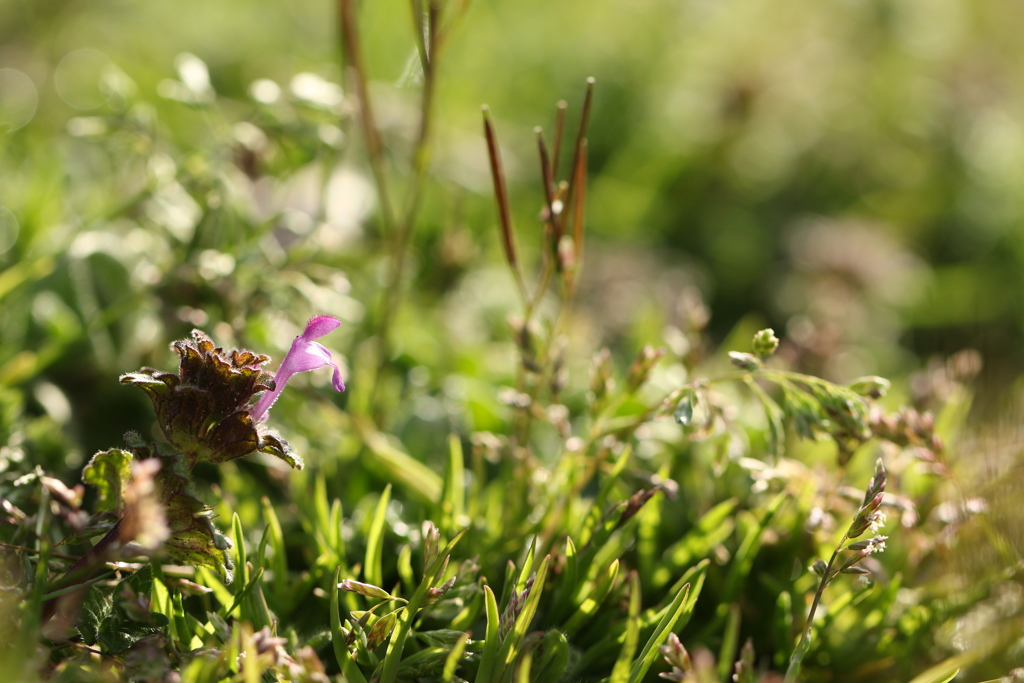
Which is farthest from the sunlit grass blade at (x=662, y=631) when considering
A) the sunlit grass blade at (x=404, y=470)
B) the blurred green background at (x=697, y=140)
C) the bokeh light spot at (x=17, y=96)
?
the bokeh light spot at (x=17, y=96)

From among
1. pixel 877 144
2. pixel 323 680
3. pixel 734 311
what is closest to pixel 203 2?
pixel 734 311

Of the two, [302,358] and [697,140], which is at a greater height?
[302,358]

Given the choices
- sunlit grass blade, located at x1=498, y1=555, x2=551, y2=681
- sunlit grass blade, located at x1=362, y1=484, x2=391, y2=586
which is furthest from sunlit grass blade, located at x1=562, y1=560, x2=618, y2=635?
sunlit grass blade, located at x1=362, y1=484, x2=391, y2=586

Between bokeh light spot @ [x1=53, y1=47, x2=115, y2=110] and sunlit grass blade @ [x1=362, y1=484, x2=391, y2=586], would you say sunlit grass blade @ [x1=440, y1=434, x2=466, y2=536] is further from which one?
bokeh light spot @ [x1=53, y1=47, x2=115, y2=110]

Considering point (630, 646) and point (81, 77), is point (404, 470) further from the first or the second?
point (81, 77)

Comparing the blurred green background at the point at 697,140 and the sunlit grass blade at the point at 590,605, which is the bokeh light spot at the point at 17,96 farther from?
the sunlit grass blade at the point at 590,605

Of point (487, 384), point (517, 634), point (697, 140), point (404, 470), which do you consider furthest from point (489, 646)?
point (697, 140)

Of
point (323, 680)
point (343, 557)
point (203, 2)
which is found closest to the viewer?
point (323, 680)

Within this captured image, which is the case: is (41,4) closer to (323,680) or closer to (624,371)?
(624,371)

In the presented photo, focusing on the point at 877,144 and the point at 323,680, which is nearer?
the point at 323,680
